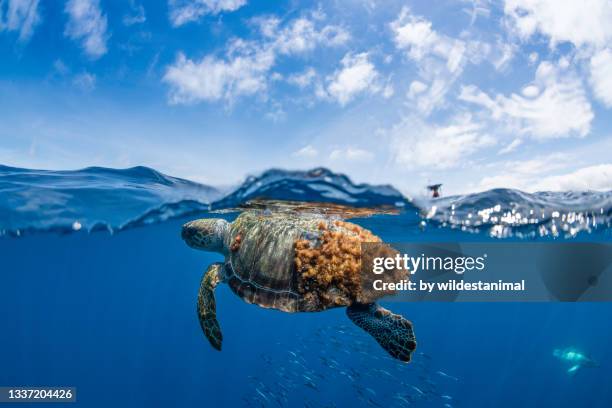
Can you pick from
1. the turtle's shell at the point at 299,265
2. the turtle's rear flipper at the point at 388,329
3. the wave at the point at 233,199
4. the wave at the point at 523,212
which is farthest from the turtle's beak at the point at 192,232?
the wave at the point at 523,212

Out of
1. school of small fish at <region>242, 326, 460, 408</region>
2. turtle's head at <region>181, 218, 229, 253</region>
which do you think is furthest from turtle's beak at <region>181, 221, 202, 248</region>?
school of small fish at <region>242, 326, 460, 408</region>

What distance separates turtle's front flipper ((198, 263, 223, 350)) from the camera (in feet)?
20.7

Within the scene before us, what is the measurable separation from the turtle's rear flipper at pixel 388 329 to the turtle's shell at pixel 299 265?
34 cm

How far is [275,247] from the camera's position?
633 centimetres

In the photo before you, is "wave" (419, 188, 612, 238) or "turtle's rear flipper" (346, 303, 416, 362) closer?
"turtle's rear flipper" (346, 303, 416, 362)

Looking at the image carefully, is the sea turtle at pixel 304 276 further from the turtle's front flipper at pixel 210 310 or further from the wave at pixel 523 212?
the wave at pixel 523 212

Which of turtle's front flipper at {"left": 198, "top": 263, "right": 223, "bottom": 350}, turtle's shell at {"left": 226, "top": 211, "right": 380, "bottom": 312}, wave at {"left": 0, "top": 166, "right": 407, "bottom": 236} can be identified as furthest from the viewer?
wave at {"left": 0, "top": 166, "right": 407, "bottom": 236}

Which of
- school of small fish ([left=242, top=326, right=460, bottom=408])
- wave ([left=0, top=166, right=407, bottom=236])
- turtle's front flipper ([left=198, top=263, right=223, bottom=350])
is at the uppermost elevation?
wave ([left=0, top=166, right=407, bottom=236])

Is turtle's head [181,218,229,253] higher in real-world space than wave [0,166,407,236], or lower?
lower

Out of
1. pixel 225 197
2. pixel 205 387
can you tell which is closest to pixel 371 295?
pixel 225 197

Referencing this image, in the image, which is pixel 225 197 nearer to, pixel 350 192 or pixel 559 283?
pixel 350 192

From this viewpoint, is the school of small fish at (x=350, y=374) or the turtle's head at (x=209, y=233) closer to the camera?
the turtle's head at (x=209, y=233)

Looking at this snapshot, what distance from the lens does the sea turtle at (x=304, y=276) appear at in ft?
17.3

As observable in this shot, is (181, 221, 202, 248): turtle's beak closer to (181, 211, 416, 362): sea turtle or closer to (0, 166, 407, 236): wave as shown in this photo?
(181, 211, 416, 362): sea turtle
